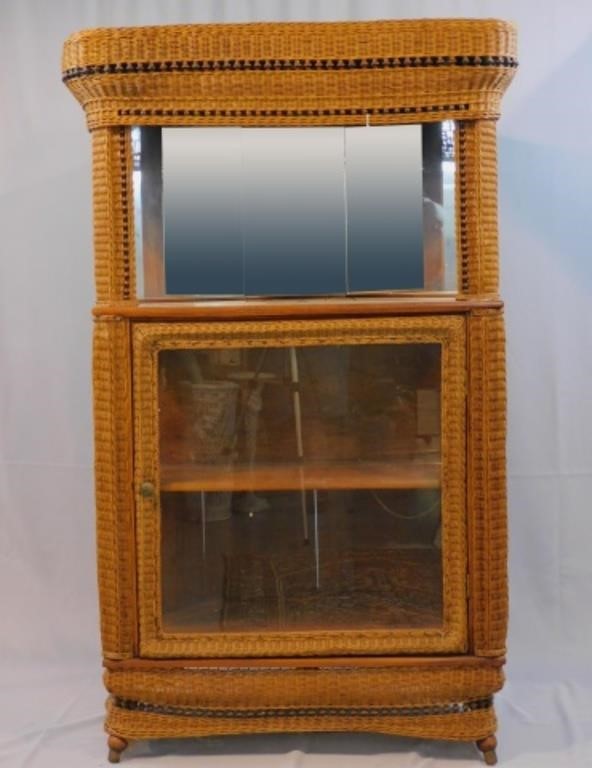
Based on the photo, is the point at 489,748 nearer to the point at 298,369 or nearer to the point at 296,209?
the point at 298,369

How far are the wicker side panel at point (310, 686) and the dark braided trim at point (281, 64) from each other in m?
1.15

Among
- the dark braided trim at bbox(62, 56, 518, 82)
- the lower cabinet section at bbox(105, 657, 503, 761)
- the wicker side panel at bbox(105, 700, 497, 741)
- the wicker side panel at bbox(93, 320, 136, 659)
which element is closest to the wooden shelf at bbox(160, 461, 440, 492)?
the wicker side panel at bbox(93, 320, 136, 659)

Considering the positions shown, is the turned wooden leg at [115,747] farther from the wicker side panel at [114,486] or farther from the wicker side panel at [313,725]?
the wicker side panel at [114,486]

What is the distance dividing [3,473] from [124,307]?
89 centimetres

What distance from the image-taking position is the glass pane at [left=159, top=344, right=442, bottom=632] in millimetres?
2156

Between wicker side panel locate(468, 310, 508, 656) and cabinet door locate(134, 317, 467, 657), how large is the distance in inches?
1.0

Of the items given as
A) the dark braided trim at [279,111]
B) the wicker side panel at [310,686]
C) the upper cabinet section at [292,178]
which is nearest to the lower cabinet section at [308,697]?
the wicker side panel at [310,686]

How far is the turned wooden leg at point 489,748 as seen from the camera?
218 centimetres

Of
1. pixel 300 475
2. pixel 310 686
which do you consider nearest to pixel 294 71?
pixel 300 475

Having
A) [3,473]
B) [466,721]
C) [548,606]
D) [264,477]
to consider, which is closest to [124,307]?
[264,477]

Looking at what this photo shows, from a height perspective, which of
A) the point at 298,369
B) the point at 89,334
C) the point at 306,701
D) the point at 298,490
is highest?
the point at 89,334

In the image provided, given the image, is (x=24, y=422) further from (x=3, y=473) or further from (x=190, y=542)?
(x=190, y=542)

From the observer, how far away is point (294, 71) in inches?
81.0

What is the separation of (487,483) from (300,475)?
0.37 meters
